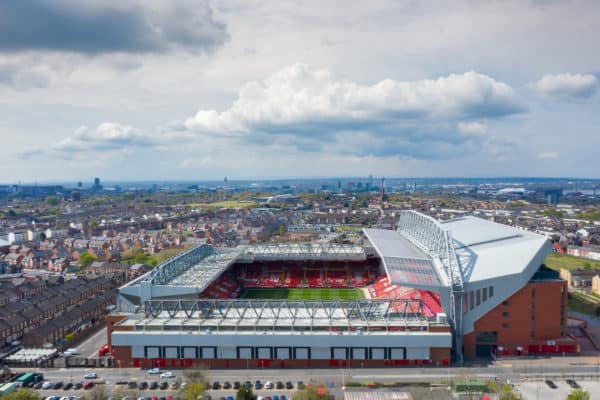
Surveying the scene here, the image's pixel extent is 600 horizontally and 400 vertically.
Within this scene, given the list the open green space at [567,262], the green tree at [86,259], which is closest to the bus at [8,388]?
the green tree at [86,259]

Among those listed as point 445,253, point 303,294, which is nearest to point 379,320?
point 445,253

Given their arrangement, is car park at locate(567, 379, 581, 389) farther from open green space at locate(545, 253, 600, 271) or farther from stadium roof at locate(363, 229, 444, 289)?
open green space at locate(545, 253, 600, 271)

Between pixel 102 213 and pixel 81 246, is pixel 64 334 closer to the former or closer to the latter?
pixel 81 246

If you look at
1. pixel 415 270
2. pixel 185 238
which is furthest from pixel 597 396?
pixel 185 238

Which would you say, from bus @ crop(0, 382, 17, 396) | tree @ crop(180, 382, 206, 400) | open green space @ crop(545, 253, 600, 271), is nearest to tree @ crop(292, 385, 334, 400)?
tree @ crop(180, 382, 206, 400)

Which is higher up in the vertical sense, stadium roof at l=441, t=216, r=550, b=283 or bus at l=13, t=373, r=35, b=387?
stadium roof at l=441, t=216, r=550, b=283

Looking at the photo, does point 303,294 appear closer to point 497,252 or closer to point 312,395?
point 497,252
